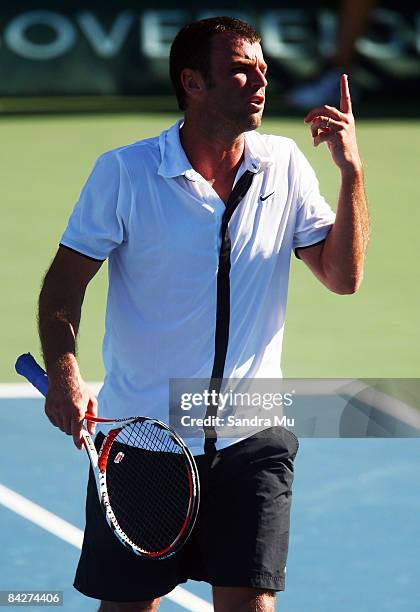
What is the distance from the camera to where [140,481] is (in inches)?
175

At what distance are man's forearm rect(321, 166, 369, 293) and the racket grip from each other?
916 millimetres

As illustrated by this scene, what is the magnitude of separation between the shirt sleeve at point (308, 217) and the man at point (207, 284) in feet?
0.17

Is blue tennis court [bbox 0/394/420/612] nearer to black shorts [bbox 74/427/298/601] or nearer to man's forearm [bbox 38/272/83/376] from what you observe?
black shorts [bbox 74/427/298/601]

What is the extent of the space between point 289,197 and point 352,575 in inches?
73.3

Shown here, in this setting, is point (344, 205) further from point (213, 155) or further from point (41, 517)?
point (41, 517)

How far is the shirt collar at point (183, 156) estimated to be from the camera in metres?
4.42

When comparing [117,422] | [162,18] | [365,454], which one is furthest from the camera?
[162,18]

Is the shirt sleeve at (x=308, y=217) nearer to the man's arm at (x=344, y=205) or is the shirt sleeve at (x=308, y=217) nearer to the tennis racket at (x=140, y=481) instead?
the man's arm at (x=344, y=205)

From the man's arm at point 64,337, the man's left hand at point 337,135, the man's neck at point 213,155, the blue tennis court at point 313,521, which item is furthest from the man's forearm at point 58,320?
the blue tennis court at point 313,521

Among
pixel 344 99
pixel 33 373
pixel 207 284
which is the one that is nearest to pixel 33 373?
pixel 33 373

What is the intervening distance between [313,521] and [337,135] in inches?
90.6

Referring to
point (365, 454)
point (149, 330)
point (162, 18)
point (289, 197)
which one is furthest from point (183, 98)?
point (162, 18)

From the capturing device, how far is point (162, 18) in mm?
15594

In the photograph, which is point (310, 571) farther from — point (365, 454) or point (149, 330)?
point (149, 330)
